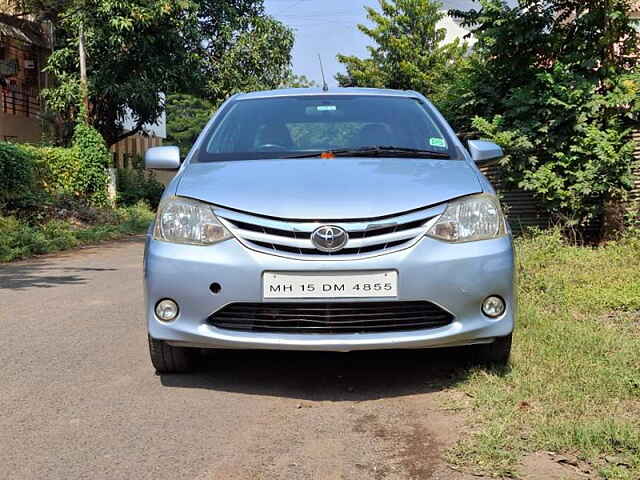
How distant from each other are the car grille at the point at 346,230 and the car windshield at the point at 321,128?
0.86 metres

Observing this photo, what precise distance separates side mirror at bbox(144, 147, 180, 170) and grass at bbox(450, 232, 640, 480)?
213 centimetres

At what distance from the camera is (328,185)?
3707 millimetres

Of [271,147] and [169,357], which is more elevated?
[271,147]

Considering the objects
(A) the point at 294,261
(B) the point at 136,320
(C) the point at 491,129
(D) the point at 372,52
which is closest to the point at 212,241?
(A) the point at 294,261

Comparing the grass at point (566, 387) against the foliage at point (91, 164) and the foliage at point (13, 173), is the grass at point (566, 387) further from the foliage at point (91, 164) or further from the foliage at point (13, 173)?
the foliage at point (91, 164)

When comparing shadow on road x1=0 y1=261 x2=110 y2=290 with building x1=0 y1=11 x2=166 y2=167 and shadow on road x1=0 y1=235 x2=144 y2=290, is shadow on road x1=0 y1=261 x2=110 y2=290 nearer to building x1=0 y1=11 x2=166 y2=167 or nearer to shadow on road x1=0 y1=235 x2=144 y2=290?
shadow on road x1=0 y1=235 x2=144 y2=290

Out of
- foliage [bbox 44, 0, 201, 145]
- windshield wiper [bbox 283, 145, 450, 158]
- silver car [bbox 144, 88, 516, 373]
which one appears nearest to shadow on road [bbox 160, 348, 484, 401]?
silver car [bbox 144, 88, 516, 373]

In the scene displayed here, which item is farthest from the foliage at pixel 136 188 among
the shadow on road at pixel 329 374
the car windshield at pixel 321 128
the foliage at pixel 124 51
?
the shadow on road at pixel 329 374

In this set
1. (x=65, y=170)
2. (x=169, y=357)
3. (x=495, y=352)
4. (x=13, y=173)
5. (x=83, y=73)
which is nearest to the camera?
(x=495, y=352)

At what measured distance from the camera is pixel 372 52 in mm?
34250

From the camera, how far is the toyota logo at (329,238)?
11.4ft

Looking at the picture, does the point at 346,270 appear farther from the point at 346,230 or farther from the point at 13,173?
the point at 13,173

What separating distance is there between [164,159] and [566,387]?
2589 mm

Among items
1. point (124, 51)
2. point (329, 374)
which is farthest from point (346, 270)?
point (124, 51)
